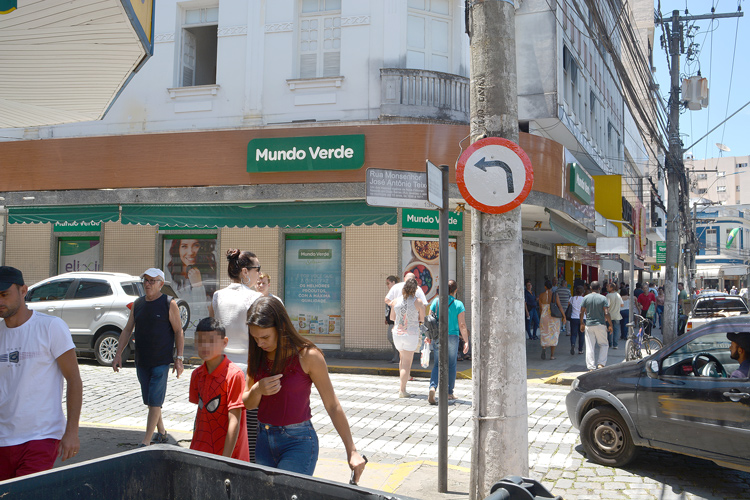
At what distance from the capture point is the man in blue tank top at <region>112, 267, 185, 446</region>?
603 centimetres

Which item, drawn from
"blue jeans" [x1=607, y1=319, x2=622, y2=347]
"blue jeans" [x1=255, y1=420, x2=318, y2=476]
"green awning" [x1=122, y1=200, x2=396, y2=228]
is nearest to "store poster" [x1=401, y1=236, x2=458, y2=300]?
"green awning" [x1=122, y1=200, x2=396, y2=228]

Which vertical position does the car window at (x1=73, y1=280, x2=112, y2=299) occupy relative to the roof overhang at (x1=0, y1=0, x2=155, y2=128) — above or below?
below

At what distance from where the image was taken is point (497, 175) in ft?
15.4

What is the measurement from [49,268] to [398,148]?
10.0m

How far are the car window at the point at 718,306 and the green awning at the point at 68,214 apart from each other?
50.9ft

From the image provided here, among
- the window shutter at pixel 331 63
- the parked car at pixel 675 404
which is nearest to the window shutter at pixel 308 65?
the window shutter at pixel 331 63

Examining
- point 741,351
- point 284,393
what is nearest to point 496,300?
point 284,393

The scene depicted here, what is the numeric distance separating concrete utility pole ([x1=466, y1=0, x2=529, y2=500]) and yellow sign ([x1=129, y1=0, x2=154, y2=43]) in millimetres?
2682

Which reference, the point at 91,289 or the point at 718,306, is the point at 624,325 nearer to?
the point at 718,306

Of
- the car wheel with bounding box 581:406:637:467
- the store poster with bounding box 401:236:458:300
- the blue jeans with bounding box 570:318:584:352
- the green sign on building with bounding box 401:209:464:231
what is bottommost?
the car wheel with bounding box 581:406:637:467

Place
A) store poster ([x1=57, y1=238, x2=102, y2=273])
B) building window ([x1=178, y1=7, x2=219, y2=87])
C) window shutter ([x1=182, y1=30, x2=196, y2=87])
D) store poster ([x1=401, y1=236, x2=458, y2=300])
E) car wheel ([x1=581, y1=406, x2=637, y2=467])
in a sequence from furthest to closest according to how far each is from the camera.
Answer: store poster ([x1=57, y1=238, x2=102, y2=273])
window shutter ([x1=182, y1=30, x2=196, y2=87])
building window ([x1=178, y1=7, x2=219, y2=87])
store poster ([x1=401, y1=236, x2=458, y2=300])
car wheel ([x1=581, y1=406, x2=637, y2=467])

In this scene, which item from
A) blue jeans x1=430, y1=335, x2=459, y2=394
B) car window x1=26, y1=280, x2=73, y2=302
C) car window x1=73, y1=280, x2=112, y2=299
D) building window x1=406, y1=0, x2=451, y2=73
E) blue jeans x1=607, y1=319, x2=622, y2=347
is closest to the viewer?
blue jeans x1=430, y1=335, x2=459, y2=394

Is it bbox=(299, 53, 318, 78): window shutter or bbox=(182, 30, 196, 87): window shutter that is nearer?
bbox=(299, 53, 318, 78): window shutter

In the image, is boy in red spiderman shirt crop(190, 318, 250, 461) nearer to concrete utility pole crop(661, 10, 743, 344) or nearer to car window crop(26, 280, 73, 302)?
car window crop(26, 280, 73, 302)
